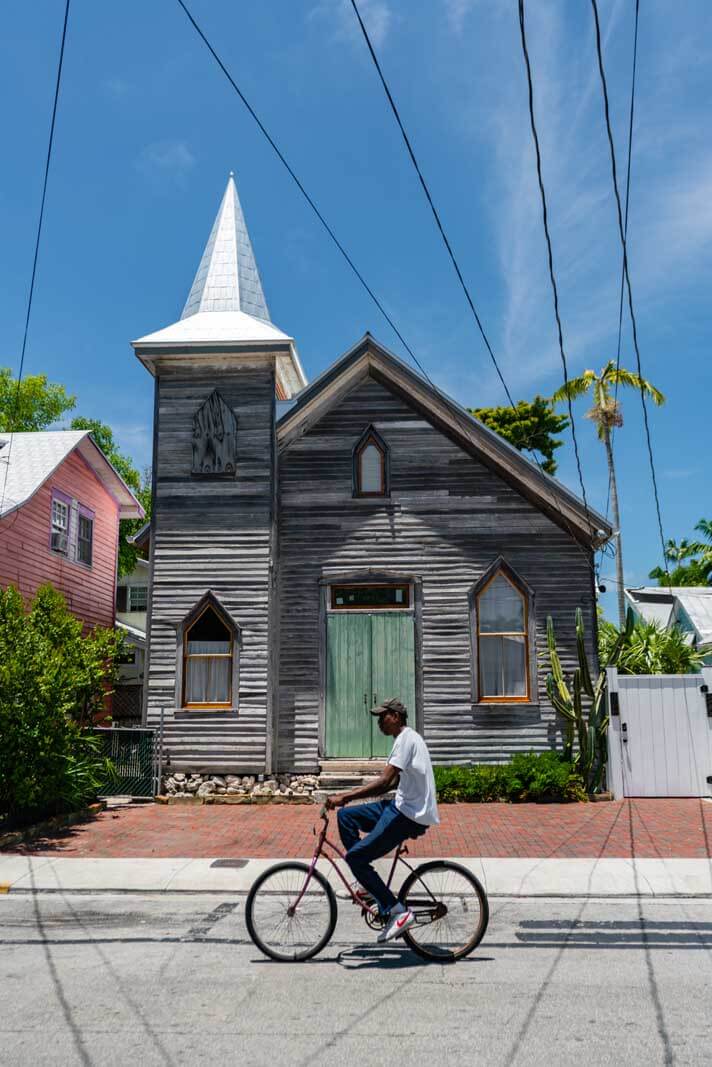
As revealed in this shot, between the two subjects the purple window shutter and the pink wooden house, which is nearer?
the pink wooden house

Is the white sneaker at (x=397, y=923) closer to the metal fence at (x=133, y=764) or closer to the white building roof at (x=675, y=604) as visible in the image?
the metal fence at (x=133, y=764)

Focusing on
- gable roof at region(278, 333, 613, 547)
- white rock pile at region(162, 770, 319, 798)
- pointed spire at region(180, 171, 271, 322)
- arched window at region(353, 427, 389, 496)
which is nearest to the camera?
white rock pile at region(162, 770, 319, 798)

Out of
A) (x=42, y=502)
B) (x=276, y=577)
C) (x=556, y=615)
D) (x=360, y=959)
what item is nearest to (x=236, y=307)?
(x=276, y=577)

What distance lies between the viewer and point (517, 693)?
1680 cm

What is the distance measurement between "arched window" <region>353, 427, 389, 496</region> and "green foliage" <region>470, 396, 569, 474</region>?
24.8 m

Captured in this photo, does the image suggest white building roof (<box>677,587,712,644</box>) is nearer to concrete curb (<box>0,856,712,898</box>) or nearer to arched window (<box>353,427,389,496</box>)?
arched window (<box>353,427,389,496</box>)

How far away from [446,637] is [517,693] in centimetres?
163

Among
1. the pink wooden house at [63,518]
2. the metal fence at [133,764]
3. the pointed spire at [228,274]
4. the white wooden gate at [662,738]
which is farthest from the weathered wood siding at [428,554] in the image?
the pink wooden house at [63,518]

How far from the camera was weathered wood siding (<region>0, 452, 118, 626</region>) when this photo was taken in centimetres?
2089

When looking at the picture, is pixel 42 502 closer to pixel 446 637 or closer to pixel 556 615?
pixel 446 637

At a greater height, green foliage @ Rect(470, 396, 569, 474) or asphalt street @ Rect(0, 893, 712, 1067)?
green foliage @ Rect(470, 396, 569, 474)

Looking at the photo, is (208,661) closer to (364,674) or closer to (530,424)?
(364,674)

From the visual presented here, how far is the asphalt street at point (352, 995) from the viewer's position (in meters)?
4.90

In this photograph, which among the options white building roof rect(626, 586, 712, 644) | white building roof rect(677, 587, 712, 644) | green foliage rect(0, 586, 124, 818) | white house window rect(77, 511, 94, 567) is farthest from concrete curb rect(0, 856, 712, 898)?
white building roof rect(677, 587, 712, 644)
